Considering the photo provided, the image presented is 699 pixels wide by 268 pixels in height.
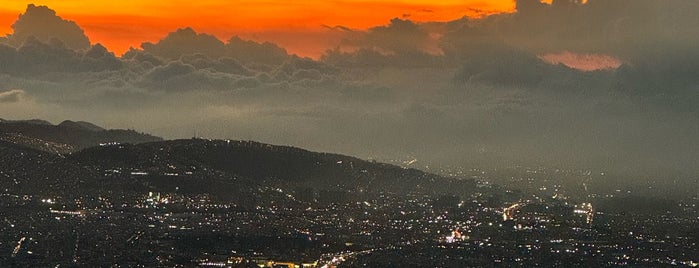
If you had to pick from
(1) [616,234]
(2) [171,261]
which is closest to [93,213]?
(2) [171,261]

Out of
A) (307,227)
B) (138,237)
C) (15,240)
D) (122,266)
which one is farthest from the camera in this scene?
(307,227)

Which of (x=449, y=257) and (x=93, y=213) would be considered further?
(x=93, y=213)

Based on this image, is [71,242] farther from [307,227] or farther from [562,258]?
[562,258]

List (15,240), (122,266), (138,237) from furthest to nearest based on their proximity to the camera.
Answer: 1. (138,237)
2. (15,240)
3. (122,266)

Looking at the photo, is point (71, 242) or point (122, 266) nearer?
point (122, 266)

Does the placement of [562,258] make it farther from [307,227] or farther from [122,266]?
[122,266]

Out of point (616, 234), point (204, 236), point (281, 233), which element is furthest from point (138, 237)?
point (616, 234)

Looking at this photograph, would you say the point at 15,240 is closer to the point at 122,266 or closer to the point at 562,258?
the point at 122,266

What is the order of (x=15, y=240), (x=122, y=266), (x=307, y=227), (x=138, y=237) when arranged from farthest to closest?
(x=307, y=227)
(x=138, y=237)
(x=15, y=240)
(x=122, y=266)
